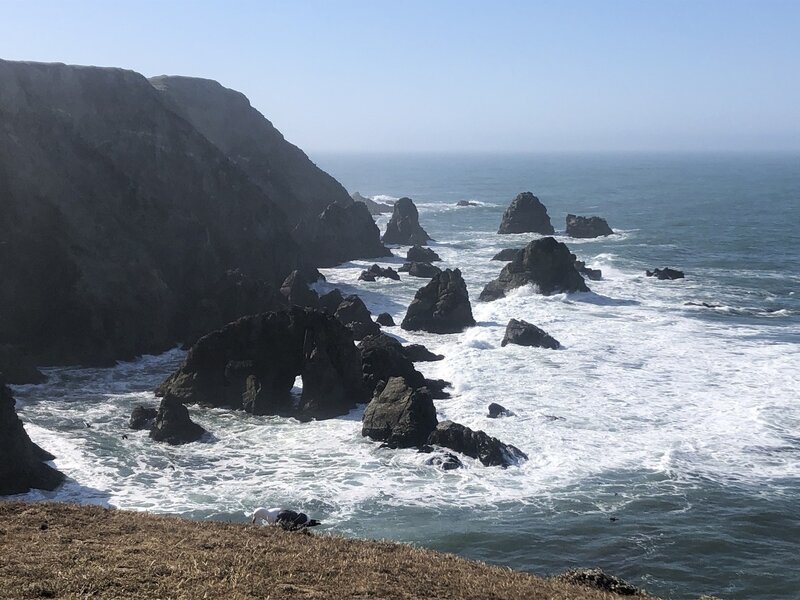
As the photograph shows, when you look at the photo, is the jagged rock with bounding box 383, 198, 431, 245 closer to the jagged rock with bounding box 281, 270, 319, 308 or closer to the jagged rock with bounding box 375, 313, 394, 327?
the jagged rock with bounding box 281, 270, 319, 308

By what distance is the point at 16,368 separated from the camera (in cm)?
4566

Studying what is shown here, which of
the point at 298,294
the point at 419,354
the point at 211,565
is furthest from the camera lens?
the point at 298,294

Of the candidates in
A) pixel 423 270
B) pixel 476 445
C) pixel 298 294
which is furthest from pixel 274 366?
pixel 423 270

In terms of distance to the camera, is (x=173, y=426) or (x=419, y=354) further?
(x=419, y=354)

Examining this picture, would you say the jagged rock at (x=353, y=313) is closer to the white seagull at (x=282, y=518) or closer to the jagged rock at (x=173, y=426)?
the jagged rock at (x=173, y=426)

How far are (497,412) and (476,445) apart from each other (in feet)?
17.6

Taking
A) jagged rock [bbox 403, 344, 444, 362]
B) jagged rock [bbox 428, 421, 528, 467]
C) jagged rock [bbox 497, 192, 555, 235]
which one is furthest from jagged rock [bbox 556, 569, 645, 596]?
jagged rock [bbox 497, 192, 555, 235]

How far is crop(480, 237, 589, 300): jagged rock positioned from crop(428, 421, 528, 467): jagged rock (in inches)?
1421

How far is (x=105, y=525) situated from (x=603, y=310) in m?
52.3

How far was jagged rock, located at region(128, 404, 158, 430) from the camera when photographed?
131 feet

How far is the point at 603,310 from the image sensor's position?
223 ft

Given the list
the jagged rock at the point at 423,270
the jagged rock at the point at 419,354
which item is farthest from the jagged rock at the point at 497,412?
the jagged rock at the point at 423,270

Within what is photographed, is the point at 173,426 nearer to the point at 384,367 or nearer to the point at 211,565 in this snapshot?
the point at 384,367

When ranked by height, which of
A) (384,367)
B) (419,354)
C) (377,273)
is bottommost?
(419,354)
